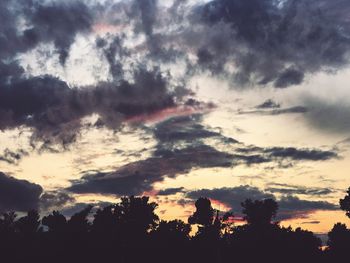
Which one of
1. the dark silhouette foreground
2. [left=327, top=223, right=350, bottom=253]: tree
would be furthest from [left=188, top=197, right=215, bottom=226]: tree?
[left=327, top=223, right=350, bottom=253]: tree

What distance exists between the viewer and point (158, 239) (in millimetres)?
70125

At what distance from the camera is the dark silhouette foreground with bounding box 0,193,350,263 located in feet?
216

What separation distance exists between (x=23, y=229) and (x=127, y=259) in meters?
25.2

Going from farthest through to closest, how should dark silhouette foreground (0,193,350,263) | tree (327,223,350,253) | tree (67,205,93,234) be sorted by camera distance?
tree (327,223,350,253) < tree (67,205,93,234) < dark silhouette foreground (0,193,350,263)

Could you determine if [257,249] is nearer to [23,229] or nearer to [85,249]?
[85,249]

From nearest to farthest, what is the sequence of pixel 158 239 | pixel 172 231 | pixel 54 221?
pixel 158 239 → pixel 172 231 → pixel 54 221

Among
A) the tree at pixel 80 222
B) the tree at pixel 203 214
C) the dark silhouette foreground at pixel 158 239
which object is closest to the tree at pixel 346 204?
the dark silhouette foreground at pixel 158 239

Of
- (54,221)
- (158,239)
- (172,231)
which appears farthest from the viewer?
(54,221)

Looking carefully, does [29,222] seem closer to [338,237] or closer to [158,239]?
[158,239]

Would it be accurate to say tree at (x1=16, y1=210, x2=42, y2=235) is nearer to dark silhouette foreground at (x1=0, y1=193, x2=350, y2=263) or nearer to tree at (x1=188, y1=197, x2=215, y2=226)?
dark silhouette foreground at (x1=0, y1=193, x2=350, y2=263)

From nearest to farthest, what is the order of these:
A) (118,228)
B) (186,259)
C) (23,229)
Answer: (186,259)
(118,228)
(23,229)

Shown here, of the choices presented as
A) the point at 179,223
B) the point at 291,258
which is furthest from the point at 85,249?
the point at 291,258

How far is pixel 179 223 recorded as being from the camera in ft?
274

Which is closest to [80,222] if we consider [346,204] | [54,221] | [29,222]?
[54,221]
